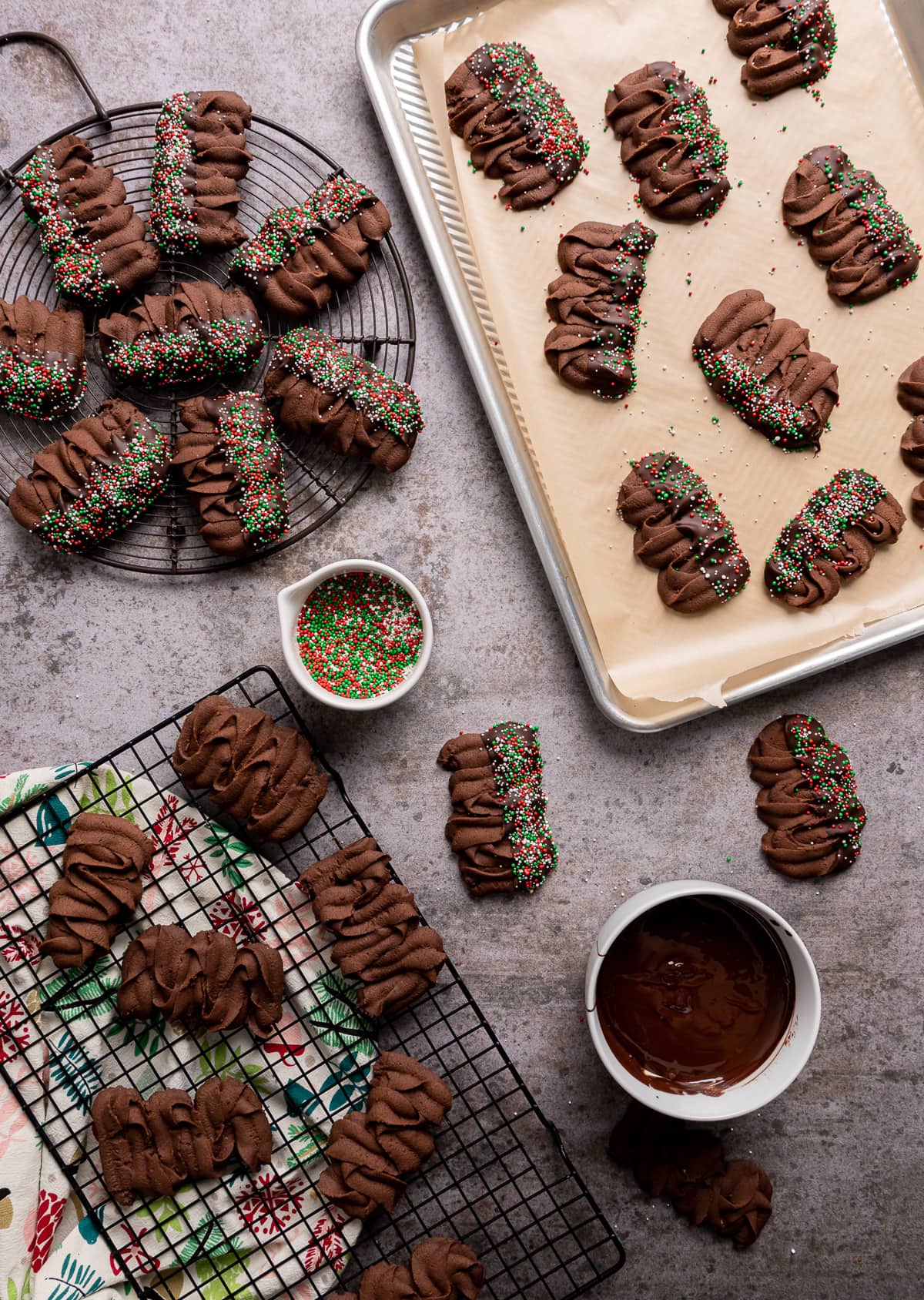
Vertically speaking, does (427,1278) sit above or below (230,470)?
below

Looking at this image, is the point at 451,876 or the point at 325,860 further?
the point at 451,876

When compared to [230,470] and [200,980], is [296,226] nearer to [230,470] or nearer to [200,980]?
[230,470]

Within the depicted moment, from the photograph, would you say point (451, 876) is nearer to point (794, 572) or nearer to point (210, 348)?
point (794, 572)

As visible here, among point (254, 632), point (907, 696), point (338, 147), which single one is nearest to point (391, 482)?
point (254, 632)

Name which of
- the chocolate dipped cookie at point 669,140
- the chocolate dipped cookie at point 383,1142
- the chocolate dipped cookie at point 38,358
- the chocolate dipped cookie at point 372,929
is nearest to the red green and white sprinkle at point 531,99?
the chocolate dipped cookie at point 669,140

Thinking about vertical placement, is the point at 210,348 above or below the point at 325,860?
above

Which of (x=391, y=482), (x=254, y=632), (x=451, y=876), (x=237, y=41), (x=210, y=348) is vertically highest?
(x=237, y=41)

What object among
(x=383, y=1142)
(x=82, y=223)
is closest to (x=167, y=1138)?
(x=383, y=1142)
